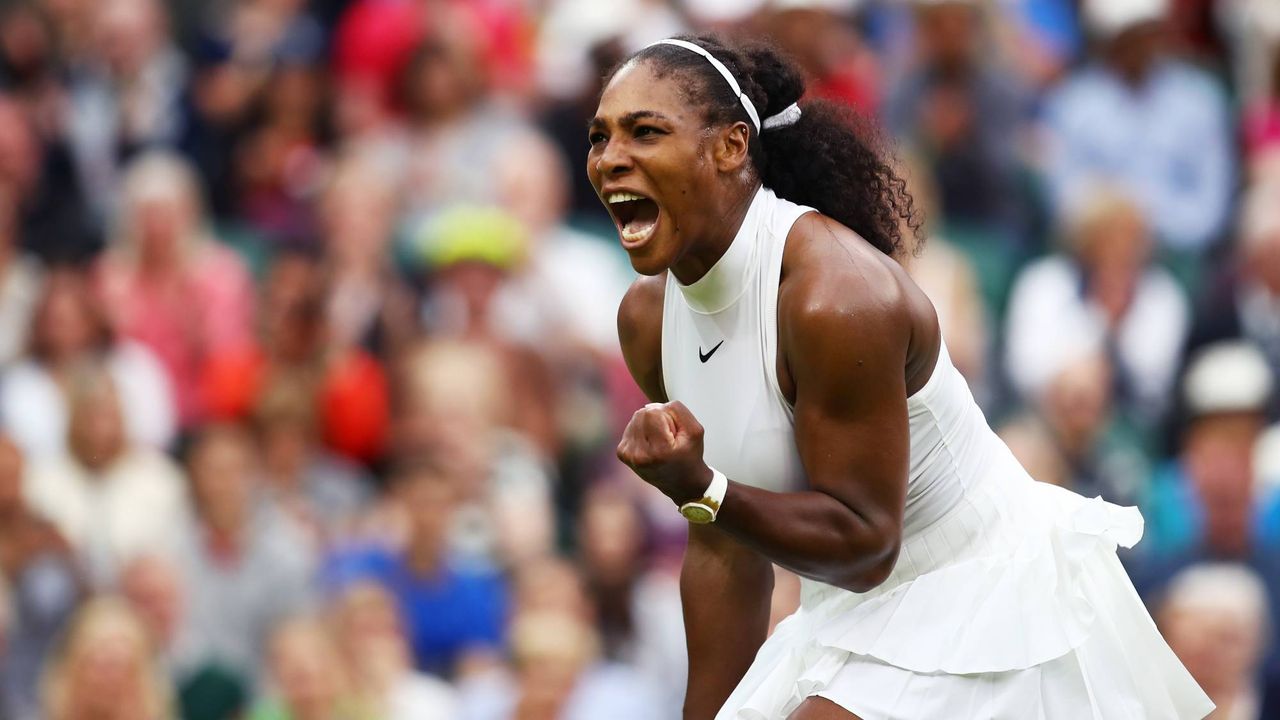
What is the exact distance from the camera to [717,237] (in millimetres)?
3490

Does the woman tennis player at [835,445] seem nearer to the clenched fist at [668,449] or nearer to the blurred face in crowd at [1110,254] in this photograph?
the clenched fist at [668,449]

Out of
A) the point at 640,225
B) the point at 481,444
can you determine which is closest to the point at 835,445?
the point at 640,225

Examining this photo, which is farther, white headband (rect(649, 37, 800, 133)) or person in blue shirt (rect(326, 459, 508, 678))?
person in blue shirt (rect(326, 459, 508, 678))

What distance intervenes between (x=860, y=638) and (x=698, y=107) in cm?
103

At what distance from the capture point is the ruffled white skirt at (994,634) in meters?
3.40

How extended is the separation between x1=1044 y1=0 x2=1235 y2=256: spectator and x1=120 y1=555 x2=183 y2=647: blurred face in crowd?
4.13 metres

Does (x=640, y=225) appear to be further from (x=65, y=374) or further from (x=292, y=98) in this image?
(x=292, y=98)

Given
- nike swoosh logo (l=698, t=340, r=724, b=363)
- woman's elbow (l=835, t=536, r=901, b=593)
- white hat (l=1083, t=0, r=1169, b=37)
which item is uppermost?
white hat (l=1083, t=0, r=1169, b=37)

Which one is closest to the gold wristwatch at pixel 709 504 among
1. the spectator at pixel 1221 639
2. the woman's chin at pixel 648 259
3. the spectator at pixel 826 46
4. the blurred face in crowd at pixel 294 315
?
the woman's chin at pixel 648 259

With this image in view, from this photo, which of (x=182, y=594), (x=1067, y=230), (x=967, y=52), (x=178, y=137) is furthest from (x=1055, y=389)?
(x=178, y=137)

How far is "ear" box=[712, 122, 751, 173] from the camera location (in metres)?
3.46

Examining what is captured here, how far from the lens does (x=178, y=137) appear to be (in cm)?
818

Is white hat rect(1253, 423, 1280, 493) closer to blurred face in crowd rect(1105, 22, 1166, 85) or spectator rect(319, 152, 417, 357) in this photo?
blurred face in crowd rect(1105, 22, 1166, 85)

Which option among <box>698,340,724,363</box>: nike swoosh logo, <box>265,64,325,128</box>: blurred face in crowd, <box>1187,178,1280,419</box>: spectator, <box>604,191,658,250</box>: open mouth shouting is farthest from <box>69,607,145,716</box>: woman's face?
<box>1187,178,1280,419</box>: spectator
